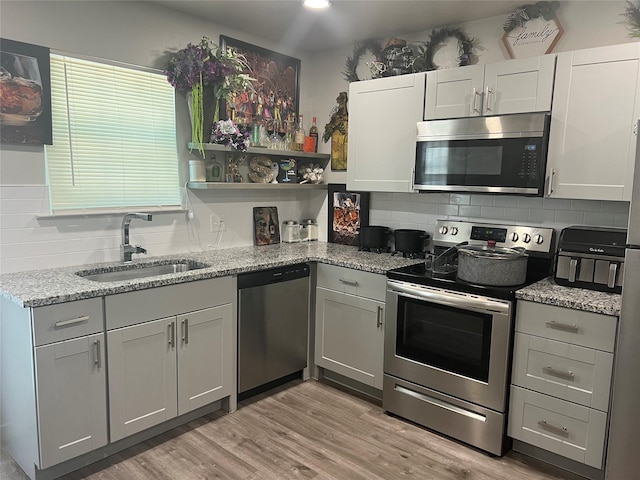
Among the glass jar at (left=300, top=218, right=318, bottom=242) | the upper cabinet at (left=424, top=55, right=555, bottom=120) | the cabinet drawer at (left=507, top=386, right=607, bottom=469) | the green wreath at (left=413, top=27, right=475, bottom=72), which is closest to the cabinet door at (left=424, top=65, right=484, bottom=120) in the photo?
the upper cabinet at (left=424, top=55, right=555, bottom=120)

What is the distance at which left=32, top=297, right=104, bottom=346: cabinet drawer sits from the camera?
2055 millimetres

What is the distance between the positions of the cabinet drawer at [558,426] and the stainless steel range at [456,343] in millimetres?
76

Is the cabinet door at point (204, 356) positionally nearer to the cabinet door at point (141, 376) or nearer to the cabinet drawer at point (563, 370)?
the cabinet door at point (141, 376)

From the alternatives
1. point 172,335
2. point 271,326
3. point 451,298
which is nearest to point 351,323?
point 271,326

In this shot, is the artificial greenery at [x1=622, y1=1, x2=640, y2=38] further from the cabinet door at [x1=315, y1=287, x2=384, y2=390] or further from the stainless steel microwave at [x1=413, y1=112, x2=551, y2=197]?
the cabinet door at [x1=315, y1=287, x2=384, y2=390]

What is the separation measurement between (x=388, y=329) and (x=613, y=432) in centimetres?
126

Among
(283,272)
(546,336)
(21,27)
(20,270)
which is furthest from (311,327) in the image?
(21,27)

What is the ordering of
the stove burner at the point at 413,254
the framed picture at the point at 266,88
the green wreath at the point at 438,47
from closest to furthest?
the green wreath at the point at 438,47
the stove burner at the point at 413,254
the framed picture at the point at 266,88

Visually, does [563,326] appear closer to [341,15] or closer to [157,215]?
[341,15]

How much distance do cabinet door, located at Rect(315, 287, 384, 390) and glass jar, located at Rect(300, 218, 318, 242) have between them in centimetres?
80

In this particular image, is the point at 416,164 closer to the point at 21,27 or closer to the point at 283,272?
the point at 283,272

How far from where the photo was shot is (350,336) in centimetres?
316

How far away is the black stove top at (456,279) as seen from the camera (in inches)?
95.8

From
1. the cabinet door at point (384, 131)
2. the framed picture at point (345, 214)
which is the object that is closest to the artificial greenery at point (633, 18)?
the cabinet door at point (384, 131)
